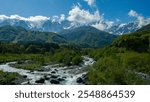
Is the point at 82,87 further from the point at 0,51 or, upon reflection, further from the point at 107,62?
the point at 0,51

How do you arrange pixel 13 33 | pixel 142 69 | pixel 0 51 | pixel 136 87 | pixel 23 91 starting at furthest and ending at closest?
pixel 13 33, pixel 0 51, pixel 142 69, pixel 136 87, pixel 23 91

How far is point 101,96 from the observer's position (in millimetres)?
7379

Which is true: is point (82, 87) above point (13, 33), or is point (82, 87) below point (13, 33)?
below

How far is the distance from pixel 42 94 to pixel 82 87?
42.3 inches

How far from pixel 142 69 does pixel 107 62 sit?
2.27 metres

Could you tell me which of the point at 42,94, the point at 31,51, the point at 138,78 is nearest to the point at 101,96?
the point at 42,94

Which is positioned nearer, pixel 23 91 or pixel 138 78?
pixel 23 91

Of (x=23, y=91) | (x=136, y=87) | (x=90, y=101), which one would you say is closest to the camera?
(x=90, y=101)

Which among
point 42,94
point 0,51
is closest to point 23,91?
point 42,94

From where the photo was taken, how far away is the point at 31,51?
7269 centimetres

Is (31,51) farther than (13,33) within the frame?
No

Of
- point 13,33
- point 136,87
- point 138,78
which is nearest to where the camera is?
point 136,87

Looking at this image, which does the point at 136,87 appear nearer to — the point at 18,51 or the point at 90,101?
the point at 90,101

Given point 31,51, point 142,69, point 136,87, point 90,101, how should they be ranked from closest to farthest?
1. point 90,101
2. point 136,87
3. point 142,69
4. point 31,51
